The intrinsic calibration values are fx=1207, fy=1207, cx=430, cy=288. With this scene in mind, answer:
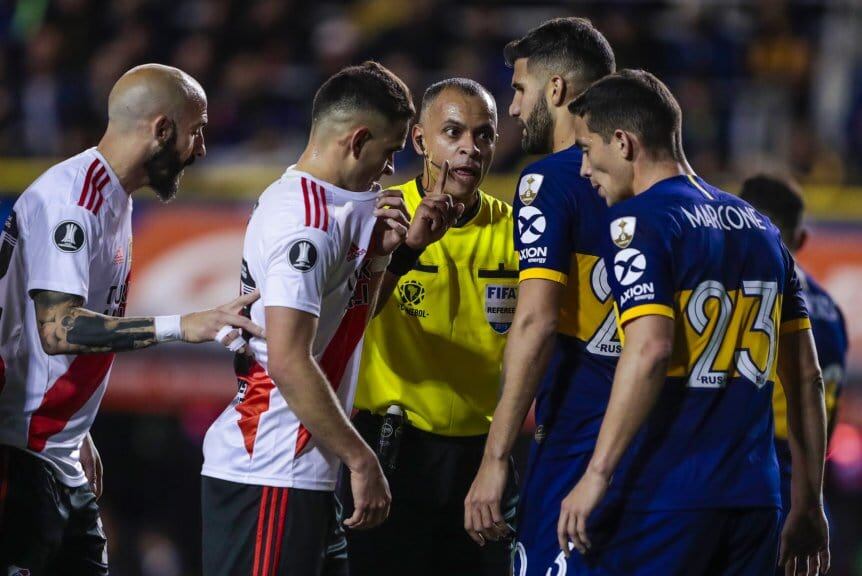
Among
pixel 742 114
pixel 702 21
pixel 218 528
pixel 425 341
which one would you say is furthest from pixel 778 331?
pixel 702 21

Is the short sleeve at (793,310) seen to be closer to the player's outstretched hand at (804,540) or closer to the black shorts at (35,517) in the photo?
the player's outstretched hand at (804,540)

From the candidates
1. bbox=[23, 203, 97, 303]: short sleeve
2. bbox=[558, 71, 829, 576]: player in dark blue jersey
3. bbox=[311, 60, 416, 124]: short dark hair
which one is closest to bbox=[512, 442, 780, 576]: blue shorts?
bbox=[558, 71, 829, 576]: player in dark blue jersey

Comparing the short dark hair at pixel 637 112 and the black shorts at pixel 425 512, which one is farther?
the black shorts at pixel 425 512

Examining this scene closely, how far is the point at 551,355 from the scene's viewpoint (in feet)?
13.8

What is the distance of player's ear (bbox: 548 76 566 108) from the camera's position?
15.2ft

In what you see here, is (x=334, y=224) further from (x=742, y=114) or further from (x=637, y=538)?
(x=742, y=114)

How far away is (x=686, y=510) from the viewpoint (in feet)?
12.6

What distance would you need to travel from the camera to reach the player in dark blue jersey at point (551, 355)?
4.13 m

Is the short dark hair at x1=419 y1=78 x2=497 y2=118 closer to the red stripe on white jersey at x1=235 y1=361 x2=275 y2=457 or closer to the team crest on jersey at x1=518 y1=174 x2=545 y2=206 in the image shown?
the team crest on jersey at x1=518 y1=174 x2=545 y2=206

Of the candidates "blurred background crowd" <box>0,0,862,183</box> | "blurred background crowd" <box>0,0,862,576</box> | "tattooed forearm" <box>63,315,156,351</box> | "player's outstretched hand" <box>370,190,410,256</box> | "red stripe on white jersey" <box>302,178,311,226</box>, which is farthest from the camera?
"blurred background crowd" <box>0,0,862,183</box>

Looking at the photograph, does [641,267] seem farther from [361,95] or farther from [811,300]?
[811,300]

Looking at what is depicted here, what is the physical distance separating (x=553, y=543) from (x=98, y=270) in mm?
1896

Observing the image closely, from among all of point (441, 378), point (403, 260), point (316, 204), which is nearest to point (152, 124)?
point (316, 204)

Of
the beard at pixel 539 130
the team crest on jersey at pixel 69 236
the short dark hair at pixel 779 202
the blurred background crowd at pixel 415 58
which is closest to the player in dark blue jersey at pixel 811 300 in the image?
the short dark hair at pixel 779 202
